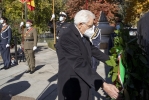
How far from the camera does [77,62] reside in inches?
111

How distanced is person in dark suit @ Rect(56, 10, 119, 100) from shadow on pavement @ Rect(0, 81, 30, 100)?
11.2 feet

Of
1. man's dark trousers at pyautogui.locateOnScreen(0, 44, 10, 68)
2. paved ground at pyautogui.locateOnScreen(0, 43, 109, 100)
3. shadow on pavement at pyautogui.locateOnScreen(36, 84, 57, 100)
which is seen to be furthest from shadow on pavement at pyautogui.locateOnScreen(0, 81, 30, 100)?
man's dark trousers at pyautogui.locateOnScreen(0, 44, 10, 68)

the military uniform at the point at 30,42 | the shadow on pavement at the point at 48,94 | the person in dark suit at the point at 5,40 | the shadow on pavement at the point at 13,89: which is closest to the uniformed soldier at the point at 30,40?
the military uniform at the point at 30,42

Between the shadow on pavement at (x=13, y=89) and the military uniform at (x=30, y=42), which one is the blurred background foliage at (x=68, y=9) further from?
the shadow on pavement at (x=13, y=89)

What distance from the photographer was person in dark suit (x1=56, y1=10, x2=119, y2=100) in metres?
2.80

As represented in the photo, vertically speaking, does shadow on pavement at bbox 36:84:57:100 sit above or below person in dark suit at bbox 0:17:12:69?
below

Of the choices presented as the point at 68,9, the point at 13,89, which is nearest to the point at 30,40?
the point at 13,89

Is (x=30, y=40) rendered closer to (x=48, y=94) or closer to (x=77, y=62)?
(x=48, y=94)

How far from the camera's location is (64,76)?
3164 millimetres

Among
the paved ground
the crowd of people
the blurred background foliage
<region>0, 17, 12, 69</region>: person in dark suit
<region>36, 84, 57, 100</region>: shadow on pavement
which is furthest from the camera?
the blurred background foliage

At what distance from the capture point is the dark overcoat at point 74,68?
2.80m

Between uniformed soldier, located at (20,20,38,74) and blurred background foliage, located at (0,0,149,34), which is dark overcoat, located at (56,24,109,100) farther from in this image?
blurred background foliage, located at (0,0,149,34)

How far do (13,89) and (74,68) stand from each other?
4436 mm

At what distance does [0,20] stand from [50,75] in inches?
130
